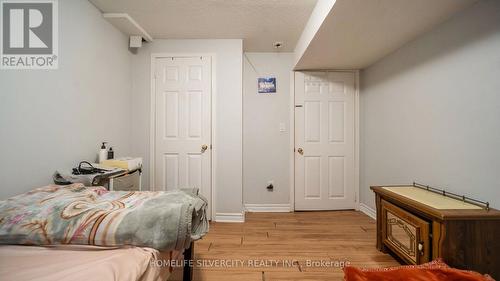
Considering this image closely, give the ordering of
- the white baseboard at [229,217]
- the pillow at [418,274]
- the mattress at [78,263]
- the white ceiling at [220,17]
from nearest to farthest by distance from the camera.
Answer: the mattress at [78,263] < the pillow at [418,274] < the white ceiling at [220,17] < the white baseboard at [229,217]

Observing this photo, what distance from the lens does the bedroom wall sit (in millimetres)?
1417

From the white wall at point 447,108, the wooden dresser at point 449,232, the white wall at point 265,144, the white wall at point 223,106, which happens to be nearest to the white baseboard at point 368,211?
the white wall at point 447,108

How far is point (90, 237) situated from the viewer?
868mm

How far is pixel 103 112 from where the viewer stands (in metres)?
2.24

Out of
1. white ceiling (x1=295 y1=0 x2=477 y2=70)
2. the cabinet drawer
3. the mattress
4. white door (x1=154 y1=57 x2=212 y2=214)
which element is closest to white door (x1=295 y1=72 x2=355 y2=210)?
white ceiling (x1=295 y1=0 x2=477 y2=70)

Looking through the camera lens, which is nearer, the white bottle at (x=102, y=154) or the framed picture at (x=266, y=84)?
the white bottle at (x=102, y=154)

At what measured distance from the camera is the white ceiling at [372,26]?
1.53 metres

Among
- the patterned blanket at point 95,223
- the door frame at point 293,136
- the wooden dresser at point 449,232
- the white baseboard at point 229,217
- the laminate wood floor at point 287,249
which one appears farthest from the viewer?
the door frame at point 293,136

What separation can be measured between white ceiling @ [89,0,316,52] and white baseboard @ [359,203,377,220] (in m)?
2.53

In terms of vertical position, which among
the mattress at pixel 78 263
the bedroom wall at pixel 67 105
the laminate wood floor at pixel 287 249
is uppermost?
the bedroom wall at pixel 67 105

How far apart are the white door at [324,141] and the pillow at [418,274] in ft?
6.28

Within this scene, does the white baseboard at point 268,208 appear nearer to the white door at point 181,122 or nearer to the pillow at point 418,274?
the white door at point 181,122

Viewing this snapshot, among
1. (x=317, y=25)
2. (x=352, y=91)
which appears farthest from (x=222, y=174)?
(x=352, y=91)

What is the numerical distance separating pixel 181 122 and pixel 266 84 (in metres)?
1.37
